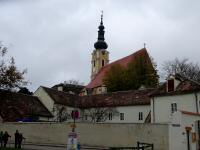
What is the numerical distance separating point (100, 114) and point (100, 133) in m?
16.6

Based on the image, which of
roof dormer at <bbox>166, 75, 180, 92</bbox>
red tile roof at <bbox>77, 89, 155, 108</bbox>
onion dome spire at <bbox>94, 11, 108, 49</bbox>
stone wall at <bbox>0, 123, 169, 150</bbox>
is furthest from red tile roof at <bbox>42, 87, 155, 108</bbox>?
onion dome spire at <bbox>94, 11, 108, 49</bbox>

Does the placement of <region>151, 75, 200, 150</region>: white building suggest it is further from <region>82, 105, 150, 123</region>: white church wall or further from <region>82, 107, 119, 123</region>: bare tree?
<region>82, 107, 119, 123</region>: bare tree

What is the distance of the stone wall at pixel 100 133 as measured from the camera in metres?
32.5

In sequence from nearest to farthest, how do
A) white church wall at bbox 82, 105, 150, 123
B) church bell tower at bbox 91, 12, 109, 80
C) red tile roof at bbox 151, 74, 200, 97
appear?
1. red tile roof at bbox 151, 74, 200, 97
2. white church wall at bbox 82, 105, 150, 123
3. church bell tower at bbox 91, 12, 109, 80

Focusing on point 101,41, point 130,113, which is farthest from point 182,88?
point 101,41

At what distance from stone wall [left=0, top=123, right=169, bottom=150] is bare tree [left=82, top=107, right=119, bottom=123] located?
13.3 m

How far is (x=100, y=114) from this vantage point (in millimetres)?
53219

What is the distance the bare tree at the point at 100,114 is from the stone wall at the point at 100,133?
1328 cm

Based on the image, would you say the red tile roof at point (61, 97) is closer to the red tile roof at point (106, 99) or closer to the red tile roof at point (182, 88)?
the red tile roof at point (106, 99)

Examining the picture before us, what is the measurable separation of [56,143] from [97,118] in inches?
602

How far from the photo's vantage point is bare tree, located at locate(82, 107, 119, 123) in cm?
5238

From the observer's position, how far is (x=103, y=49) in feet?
335

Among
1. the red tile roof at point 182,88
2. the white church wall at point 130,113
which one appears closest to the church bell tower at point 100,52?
the white church wall at point 130,113

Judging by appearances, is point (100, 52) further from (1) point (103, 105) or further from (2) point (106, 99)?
(1) point (103, 105)
